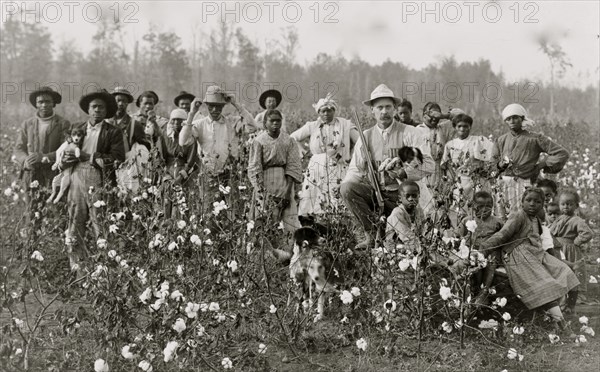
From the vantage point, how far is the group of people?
16.4ft

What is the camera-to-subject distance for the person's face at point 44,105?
6.75 m

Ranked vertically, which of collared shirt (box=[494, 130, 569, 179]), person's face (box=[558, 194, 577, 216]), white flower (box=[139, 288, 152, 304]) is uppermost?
collared shirt (box=[494, 130, 569, 179])

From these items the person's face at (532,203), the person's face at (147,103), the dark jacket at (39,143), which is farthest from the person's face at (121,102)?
the person's face at (532,203)

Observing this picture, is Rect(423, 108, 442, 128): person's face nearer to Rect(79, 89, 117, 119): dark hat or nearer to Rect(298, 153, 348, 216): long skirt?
Rect(298, 153, 348, 216): long skirt

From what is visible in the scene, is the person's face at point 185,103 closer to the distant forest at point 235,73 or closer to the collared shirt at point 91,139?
the collared shirt at point 91,139

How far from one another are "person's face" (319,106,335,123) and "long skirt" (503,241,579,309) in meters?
2.61

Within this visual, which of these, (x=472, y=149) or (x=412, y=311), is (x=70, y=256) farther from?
(x=472, y=149)

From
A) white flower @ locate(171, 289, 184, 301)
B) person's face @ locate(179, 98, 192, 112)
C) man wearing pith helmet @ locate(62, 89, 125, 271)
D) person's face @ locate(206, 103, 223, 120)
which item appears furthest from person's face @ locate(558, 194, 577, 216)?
person's face @ locate(179, 98, 192, 112)

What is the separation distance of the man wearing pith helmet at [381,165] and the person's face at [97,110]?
242 cm

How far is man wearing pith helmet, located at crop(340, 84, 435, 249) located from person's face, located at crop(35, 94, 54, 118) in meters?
3.33

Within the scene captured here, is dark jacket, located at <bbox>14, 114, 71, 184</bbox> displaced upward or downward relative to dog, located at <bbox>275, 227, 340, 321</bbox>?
upward

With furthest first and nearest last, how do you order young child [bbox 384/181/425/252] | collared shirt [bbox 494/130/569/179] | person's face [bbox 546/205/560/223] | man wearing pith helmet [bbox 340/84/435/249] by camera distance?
person's face [bbox 546/205/560/223], collared shirt [bbox 494/130/569/179], man wearing pith helmet [bbox 340/84/435/249], young child [bbox 384/181/425/252]

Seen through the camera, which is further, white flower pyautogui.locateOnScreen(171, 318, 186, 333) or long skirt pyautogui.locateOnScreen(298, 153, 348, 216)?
long skirt pyautogui.locateOnScreen(298, 153, 348, 216)

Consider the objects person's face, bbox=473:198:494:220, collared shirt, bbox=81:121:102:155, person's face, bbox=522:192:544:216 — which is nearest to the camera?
person's face, bbox=473:198:494:220
